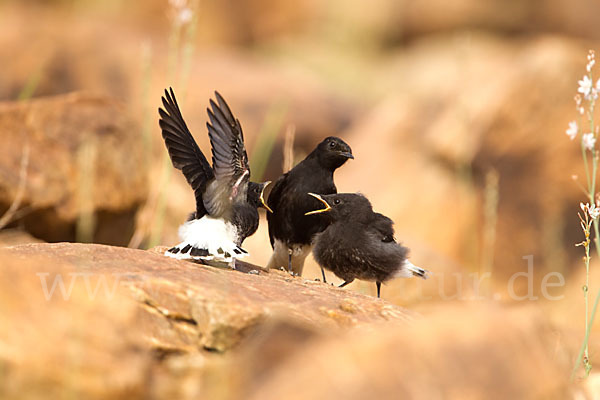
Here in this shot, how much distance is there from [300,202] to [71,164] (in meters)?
1.85

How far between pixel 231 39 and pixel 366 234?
610 inches

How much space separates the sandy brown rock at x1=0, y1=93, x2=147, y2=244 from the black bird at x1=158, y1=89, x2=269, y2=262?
1.30 meters

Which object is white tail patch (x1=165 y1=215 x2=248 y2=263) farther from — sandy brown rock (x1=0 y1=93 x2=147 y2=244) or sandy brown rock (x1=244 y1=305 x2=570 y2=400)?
sandy brown rock (x1=244 y1=305 x2=570 y2=400)

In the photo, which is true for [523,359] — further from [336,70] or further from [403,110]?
[336,70]

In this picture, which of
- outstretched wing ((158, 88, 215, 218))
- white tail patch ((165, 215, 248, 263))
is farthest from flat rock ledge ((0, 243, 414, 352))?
outstretched wing ((158, 88, 215, 218))

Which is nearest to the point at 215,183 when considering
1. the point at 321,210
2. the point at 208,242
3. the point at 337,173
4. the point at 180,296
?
the point at 208,242

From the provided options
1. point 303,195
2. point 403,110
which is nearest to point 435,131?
point 403,110

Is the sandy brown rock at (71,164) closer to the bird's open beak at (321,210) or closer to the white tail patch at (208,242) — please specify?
the white tail patch at (208,242)

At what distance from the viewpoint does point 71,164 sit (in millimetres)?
6648

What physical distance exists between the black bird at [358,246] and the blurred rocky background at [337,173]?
409 mm

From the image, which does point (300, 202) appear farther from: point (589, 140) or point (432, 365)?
point (432, 365)

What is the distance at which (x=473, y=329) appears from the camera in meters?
2.70

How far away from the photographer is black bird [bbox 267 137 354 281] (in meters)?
6.30

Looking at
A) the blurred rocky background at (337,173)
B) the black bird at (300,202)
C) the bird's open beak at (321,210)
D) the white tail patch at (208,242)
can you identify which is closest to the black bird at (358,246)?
the bird's open beak at (321,210)
